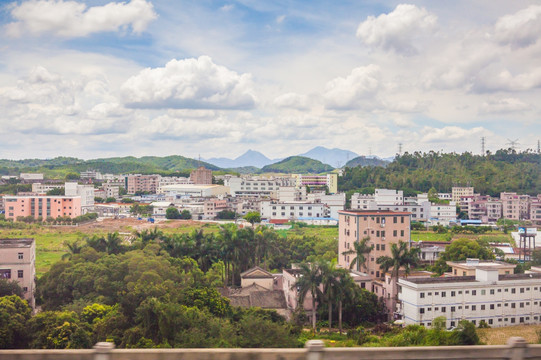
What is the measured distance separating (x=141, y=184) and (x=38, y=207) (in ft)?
136

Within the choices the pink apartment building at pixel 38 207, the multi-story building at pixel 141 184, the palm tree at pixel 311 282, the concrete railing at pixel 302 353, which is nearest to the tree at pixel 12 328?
the palm tree at pixel 311 282

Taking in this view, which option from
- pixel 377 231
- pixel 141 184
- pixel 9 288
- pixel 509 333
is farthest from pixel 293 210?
pixel 141 184

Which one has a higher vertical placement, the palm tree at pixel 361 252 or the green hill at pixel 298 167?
the green hill at pixel 298 167

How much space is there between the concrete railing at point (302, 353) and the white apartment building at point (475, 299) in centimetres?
1392

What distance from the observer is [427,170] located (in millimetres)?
74500

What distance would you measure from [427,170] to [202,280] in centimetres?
6180

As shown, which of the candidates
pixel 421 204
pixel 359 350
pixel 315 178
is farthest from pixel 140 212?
pixel 359 350

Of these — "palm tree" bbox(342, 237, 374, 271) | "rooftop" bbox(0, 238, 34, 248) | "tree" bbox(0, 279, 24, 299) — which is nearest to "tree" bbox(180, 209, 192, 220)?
"rooftop" bbox(0, 238, 34, 248)

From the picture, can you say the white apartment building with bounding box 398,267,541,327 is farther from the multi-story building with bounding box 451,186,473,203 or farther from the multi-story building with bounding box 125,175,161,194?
the multi-story building with bounding box 125,175,161,194

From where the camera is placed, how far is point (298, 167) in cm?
17925

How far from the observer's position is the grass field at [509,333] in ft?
50.8

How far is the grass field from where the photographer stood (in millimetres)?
15491

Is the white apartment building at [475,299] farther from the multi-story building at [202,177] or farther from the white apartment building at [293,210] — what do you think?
the multi-story building at [202,177]

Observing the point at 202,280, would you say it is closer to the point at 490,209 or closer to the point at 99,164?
the point at 490,209
